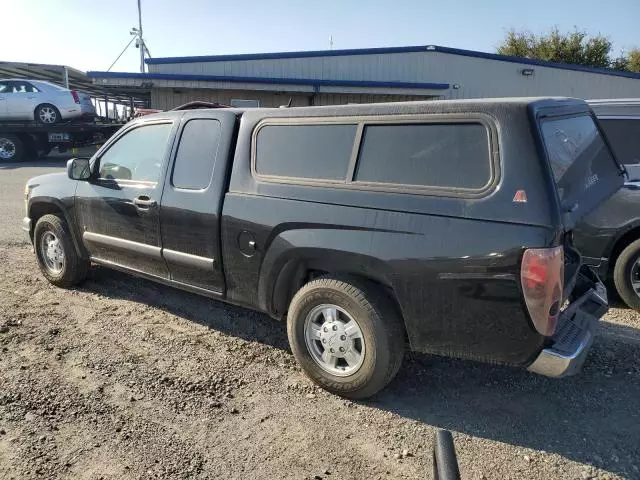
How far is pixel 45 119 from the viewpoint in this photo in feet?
55.9

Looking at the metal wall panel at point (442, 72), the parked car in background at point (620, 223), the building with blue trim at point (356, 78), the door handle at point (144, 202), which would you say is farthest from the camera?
the metal wall panel at point (442, 72)

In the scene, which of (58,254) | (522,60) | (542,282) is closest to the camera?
(542,282)

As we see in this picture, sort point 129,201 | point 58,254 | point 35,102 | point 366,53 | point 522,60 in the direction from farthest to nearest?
1. point 522,60
2. point 366,53
3. point 35,102
4. point 58,254
5. point 129,201

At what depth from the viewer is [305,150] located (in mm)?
3512

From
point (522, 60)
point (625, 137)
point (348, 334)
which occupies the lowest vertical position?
point (348, 334)

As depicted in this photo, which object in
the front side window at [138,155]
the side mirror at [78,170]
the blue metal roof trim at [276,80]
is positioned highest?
the blue metal roof trim at [276,80]

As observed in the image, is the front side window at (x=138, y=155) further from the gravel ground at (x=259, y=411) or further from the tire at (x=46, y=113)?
the tire at (x=46, y=113)

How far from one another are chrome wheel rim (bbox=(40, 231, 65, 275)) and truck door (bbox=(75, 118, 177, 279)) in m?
0.52

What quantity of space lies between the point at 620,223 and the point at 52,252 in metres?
5.42

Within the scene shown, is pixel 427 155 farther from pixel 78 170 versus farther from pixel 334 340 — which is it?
pixel 78 170

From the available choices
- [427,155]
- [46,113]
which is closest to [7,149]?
[46,113]

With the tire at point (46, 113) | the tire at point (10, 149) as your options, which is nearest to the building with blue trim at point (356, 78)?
the tire at point (46, 113)

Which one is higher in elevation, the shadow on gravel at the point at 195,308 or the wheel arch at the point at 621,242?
the wheel arch at the point at 621,242

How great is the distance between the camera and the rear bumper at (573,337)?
2.76 meters
